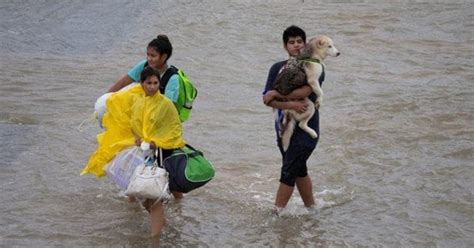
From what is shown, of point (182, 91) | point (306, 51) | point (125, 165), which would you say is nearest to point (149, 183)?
point (125, 165)

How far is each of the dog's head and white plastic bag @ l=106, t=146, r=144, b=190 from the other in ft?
4.99

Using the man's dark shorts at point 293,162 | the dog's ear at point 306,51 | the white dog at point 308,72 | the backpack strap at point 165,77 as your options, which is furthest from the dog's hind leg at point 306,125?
the backpack strap at point 165,77

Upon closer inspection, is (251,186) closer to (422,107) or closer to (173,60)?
(422,107)

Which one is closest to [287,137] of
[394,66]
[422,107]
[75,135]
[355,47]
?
[75,135]

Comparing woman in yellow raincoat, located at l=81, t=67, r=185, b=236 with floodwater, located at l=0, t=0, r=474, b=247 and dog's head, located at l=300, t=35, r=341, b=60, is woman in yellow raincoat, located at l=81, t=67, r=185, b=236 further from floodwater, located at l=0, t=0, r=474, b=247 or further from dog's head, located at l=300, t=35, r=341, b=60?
dog's head, located at l=300, t=35, r=341, b=60

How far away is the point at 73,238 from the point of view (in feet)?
22.3

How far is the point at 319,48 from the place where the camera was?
6746 mm

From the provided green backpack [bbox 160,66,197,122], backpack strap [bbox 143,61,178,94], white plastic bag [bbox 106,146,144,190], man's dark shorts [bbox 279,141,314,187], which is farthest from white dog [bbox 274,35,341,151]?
white plastic bag [bbox 106,146,144,190]

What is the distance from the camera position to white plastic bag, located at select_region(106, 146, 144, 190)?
6.55m

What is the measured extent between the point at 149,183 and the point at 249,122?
4.06 m

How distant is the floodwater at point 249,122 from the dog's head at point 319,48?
141 centimetres

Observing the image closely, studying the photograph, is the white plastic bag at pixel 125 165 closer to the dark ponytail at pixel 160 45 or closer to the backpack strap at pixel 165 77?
the backpack strap at pixel 165 77

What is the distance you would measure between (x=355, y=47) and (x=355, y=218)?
6.90 m

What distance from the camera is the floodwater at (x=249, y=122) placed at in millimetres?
7117
